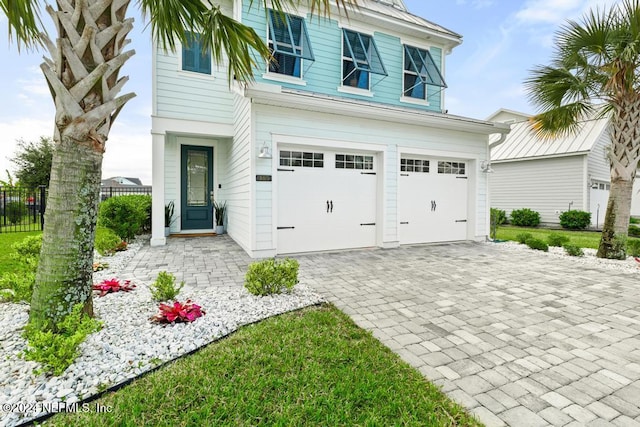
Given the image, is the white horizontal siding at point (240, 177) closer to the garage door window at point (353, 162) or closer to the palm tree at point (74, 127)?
the garage door window at point (353, 162)

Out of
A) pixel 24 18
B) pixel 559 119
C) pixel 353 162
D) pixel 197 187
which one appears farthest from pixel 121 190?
pixel 559 119

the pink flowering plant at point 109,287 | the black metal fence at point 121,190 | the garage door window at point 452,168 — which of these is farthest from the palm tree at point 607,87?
the black metal fence at point 121,190

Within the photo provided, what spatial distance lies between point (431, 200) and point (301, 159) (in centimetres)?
382

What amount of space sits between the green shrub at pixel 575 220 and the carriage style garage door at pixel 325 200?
1131cm

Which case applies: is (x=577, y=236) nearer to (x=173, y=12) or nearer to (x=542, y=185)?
(x=542, y=185)

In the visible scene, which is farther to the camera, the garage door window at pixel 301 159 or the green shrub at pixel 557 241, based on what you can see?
the green shrub at pixel 557 241

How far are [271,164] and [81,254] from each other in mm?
4104

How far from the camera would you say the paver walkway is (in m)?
2.02

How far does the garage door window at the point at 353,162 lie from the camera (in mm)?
7109

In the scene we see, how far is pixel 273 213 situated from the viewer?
6344mm

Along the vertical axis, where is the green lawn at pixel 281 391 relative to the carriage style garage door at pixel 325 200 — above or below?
below

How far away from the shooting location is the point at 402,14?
35.0 ft

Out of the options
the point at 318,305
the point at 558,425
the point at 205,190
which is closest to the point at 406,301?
the point at 318,305

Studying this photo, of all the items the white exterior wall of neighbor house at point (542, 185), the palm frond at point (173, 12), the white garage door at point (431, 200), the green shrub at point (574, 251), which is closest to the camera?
the palm frond at point (173, 12)
